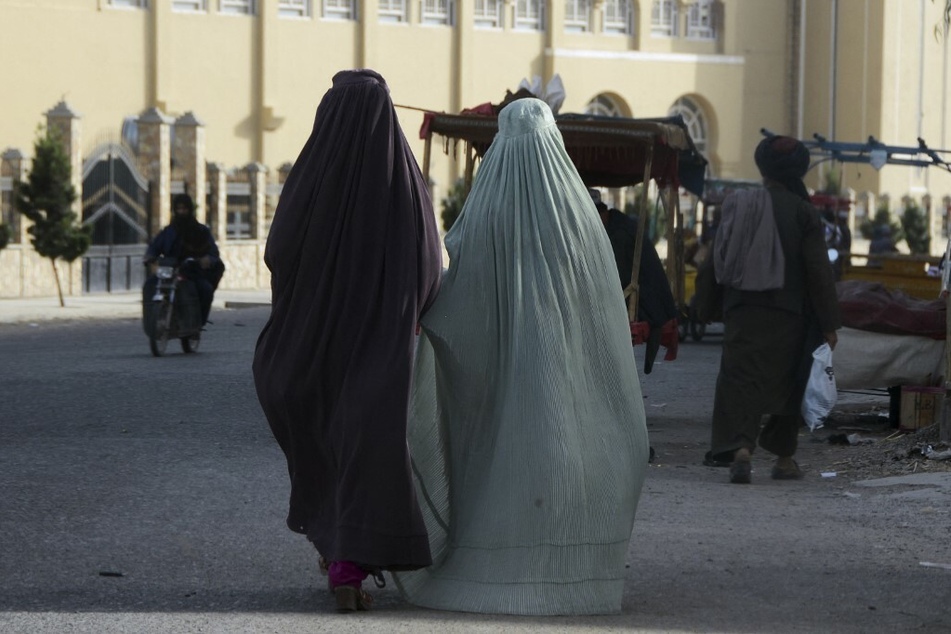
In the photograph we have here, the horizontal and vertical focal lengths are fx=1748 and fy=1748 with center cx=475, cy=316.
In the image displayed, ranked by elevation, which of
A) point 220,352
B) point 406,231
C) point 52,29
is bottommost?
point 220,352

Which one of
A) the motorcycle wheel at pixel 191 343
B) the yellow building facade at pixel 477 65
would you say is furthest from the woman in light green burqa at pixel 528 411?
the yellow building facade at pixel 477 65

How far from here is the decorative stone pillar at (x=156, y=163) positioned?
92.6 feet

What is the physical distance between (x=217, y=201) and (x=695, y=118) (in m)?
20.1

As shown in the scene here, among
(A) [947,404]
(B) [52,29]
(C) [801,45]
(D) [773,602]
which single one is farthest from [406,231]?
(C) [801,45]

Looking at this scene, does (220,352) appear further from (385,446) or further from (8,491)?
(385,446)

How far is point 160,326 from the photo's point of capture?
593 inches

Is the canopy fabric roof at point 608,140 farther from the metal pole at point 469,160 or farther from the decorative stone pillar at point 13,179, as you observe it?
the decorative stone pillar at point 13,179

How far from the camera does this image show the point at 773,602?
5445 millimetres

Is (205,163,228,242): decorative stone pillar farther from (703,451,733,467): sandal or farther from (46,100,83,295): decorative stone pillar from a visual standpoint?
(703,451,733,467): sandal

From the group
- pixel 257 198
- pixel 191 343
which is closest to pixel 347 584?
pixel 191 343

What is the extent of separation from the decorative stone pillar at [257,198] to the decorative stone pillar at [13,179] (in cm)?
557

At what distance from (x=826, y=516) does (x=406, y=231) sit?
2.94 meters

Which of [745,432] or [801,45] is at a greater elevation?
[801,45]

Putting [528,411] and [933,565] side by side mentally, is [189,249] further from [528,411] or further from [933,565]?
[528,411]
